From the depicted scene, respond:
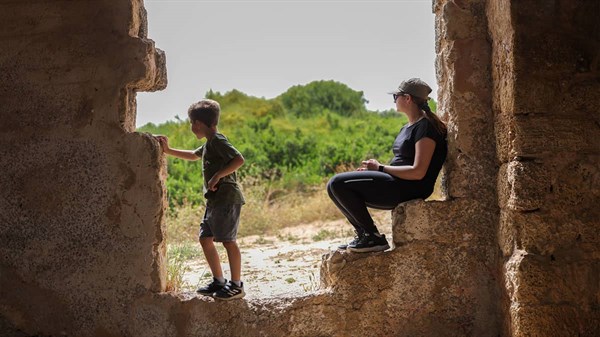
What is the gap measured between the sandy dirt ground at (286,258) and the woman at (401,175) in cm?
60

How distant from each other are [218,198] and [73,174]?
0.90 metres

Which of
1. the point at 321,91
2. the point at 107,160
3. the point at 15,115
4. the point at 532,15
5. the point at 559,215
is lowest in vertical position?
the point at 559,215

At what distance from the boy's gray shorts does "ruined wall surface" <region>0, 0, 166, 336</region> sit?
31cm

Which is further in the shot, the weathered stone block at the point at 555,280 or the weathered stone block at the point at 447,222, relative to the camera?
the weathered stone block at the point at 447,222

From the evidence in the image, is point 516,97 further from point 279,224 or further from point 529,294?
point 279,224

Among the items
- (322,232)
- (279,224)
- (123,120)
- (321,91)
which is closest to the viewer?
(123,120)

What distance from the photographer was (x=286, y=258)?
25.9 ft

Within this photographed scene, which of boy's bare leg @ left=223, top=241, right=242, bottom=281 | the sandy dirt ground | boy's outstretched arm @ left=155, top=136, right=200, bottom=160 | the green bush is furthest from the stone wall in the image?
the green bush

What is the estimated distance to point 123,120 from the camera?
4.26 metres

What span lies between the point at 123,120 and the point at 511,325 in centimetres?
259

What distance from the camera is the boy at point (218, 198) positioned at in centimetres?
422

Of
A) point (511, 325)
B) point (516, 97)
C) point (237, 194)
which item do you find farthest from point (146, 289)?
point (516, 97)

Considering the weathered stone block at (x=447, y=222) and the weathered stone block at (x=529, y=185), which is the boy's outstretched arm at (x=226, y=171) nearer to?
the weathered stone block at (x=447, y=222)

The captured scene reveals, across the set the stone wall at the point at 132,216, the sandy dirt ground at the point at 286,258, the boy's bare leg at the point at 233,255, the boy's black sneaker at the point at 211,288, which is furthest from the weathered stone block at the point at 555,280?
the boy's black sneaker at the point at 211,288
